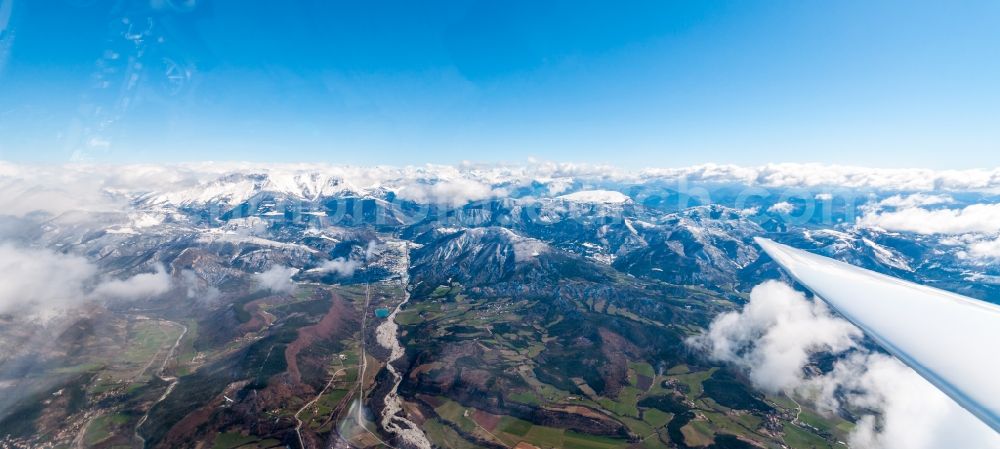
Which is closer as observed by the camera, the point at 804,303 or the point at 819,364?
the point at 819,364

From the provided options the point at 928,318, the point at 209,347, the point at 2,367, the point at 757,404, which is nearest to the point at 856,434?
the point at 757,404

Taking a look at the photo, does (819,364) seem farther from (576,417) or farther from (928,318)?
(928,318)

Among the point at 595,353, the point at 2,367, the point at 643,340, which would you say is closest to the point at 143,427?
the point at 2,367

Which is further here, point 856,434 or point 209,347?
point 209,347

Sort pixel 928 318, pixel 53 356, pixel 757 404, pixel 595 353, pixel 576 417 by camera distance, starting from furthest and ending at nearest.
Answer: pixel 595 353 → pixel 53 356 → pixel 757 404 → pixel 576 417 → pixel 928 318

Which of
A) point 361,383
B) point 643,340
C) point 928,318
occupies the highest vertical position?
point 928,318

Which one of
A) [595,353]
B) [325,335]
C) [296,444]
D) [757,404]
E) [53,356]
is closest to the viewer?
[296,444]

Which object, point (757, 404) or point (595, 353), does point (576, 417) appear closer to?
point (595, 353)

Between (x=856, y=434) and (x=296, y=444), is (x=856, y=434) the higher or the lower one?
the lower one

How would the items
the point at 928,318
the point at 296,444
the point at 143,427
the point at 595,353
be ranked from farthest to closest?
the point at 595,353, the point at 143,427, the point at 296,444, the point at 928,318
